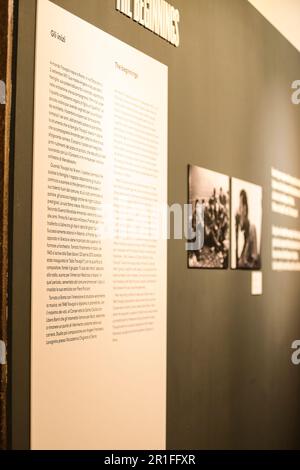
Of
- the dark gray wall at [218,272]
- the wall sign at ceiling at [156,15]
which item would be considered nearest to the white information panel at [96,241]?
the dark gray wall at [218,272]

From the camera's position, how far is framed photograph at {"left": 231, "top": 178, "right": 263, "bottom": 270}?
11.7 ft

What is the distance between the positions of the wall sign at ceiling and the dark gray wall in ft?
0.14

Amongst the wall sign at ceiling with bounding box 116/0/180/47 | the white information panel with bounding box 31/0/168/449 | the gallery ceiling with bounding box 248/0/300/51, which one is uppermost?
the gallery ceiling with bounding box 248/0/300/51

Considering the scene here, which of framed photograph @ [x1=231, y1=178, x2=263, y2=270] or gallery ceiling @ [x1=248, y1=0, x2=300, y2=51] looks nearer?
framed photograph @ [x1=231, y1=178, x2=263, y2=270]

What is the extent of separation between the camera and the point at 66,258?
7.22 ft

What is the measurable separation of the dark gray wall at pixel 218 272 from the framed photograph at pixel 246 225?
9 centimetres

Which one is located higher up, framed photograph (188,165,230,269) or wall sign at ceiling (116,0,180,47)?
wall sign at ceiling (116,0,180,47)

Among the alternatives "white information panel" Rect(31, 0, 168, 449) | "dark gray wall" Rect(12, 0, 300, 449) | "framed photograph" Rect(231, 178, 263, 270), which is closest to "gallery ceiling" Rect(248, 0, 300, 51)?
"dark gray wall" Rect(12, 0, 300, 449)

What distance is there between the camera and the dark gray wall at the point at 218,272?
2.05 metres

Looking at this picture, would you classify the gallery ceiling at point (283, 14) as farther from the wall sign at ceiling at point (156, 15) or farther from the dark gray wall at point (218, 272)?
the wall sign at ceiling at point (156, 15)

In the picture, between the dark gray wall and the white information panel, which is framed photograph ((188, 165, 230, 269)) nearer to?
the dark gray wall

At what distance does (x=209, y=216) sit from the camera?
10.7 feet
